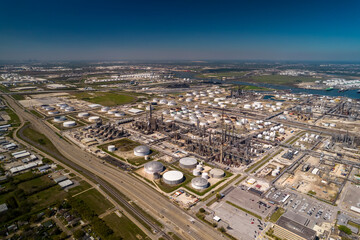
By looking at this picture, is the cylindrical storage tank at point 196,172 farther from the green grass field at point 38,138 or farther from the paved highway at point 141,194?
the green grass field at point 38,138

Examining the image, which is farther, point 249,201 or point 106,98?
point 106,98

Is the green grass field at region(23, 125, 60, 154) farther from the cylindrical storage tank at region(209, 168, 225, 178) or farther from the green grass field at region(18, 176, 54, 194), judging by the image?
the cylindrical storage tank at region(209, 168, 225, 178)

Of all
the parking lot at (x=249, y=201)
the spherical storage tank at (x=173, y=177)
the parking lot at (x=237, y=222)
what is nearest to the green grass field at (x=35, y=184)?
the spherical storage tank at (x=173, y=177)

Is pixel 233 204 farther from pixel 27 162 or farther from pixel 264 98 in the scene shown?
pixel 264 98

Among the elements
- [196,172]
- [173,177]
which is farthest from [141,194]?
[196,172]

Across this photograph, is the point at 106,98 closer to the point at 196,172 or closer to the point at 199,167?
the point at 199,167
